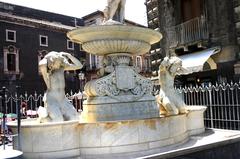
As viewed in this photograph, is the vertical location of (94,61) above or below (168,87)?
above

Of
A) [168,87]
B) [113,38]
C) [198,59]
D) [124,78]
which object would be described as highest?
[198,59]

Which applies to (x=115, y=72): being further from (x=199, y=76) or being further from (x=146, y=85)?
(x=199, y=76)

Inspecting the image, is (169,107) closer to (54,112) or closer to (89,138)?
(89,138)

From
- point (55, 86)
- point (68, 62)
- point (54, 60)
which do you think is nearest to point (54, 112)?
point (55, 86)

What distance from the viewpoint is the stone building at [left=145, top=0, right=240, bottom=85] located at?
45.4ft

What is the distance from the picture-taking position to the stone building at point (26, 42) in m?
31.3

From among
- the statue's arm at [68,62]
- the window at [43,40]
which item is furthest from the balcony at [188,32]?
the window at [43,40]

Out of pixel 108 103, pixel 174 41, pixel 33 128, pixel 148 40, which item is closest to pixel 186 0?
pixel 174 41

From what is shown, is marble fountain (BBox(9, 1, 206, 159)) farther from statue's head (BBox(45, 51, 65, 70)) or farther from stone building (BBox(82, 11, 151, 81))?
stone building (BBox(82, 11, 151, 81))

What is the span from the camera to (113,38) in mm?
6883

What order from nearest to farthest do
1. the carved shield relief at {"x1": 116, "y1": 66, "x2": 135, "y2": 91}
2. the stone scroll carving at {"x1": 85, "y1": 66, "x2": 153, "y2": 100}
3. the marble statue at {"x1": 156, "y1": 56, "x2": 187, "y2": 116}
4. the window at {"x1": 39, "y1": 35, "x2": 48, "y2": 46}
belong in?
the stone scroll carving at {"x1": 85, "y1": 66, "x2": 153, "y2": 100} → the carved shield relief at {"x1": 116, "y1": 66, "x2": 135, "y2": 91} → the marble statue at {"x1": 156, "y1": 56, "x2": 187, "y2": 116} → the window at {"x1": 39, "y1": 35, "x2": 48, "y2": 46}

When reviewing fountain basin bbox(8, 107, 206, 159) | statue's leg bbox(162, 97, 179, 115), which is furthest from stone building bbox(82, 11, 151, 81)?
A: fountain basin bbox(8, 107, 206, 159)

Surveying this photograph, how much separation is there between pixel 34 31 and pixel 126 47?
1105 inches

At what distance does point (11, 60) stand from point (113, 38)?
27.3 m
